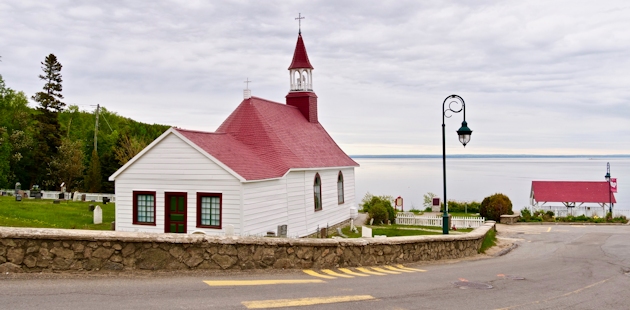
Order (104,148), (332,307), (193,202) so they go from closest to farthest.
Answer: (332,307)
(193,202)
(104,148)

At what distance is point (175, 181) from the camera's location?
66.3 feet

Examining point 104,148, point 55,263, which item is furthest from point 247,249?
point 104,148

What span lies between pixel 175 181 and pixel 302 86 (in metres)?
15.7

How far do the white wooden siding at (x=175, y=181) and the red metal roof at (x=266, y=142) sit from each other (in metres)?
0.58

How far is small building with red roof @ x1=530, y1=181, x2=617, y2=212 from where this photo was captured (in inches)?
1839

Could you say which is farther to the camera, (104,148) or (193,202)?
Answer: (104,148)

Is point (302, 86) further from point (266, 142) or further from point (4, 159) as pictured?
point (4, 159)

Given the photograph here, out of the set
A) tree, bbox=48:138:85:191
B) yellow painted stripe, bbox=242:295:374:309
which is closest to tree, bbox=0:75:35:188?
tree, bbox=48:138:85:191

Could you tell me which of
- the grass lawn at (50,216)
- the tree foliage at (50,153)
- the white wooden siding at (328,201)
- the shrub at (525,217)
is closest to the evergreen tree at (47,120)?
the tree foliage at (50,153)

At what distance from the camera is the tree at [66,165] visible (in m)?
49.2

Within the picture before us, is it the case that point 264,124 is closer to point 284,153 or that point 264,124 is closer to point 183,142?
point 284,153

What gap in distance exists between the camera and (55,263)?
8.49m

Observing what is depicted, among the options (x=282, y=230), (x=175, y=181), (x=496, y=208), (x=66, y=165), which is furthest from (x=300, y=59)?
(x=66, y=165)

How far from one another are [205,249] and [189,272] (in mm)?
510
